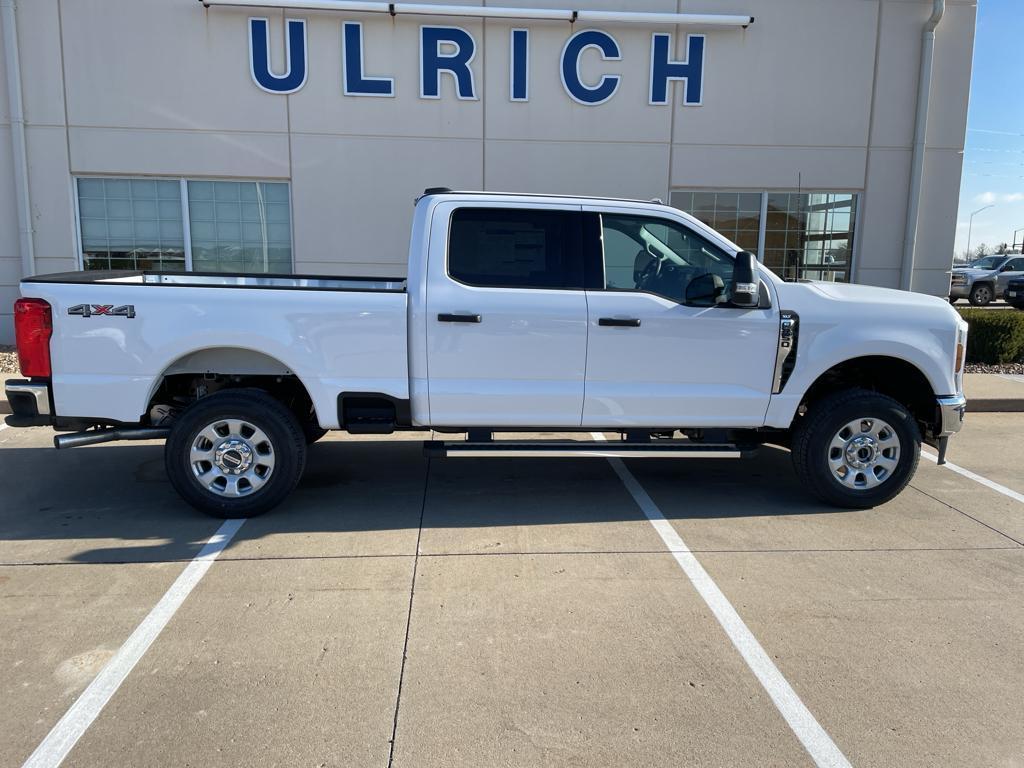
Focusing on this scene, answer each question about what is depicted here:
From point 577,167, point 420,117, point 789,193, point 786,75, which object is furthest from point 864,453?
point 420,117

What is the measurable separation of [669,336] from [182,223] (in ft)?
27.5

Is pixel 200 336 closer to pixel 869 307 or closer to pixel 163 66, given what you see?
pixel 869 307

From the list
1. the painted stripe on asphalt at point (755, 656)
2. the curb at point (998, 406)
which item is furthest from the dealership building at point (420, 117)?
the painted stripe on asphalt at point (755, 656)

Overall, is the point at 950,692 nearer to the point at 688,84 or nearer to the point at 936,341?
the point at 936,341

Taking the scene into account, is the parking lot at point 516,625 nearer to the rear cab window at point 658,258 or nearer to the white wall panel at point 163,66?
the rear cab window at point 658,258

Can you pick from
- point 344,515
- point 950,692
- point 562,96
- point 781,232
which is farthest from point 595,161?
point 950,692

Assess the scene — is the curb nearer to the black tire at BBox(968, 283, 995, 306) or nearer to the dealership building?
the dealership building

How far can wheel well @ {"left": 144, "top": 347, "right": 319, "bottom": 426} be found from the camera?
489cm

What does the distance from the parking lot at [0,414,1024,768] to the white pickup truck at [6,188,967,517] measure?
522mm

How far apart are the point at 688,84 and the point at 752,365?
7167 millimetres

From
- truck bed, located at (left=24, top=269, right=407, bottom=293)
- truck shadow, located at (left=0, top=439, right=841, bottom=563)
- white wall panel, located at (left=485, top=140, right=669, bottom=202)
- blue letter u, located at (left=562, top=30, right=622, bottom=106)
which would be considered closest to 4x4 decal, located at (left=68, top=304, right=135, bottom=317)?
truck bed, located at (left=24, top=269, right=407, bottom=293)

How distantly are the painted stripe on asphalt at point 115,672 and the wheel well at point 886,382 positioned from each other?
4264mm

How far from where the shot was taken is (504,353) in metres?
4.86

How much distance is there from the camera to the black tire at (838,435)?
5113mm
